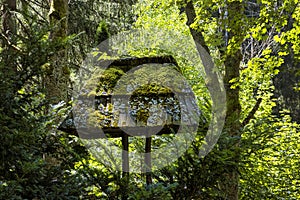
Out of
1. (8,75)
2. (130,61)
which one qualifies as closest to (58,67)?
(130,61)

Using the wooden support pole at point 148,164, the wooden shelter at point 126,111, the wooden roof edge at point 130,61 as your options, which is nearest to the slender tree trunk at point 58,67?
the wooden roof edge at point 130,61

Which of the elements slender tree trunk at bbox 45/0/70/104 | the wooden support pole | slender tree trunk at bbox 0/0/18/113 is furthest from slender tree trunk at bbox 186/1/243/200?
slender tree trunk at bbox 45/0/70/104

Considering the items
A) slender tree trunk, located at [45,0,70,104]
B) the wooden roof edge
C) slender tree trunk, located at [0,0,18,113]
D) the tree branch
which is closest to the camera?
slender tree trunk, located at [0,0,18,113]

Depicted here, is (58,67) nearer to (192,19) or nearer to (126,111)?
(192,19)

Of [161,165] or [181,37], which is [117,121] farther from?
[181,37]

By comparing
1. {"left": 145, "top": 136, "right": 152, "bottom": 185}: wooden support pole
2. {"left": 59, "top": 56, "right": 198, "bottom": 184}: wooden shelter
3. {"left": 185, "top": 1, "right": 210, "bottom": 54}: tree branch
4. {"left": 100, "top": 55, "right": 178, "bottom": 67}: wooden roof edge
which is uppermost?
{"left": 185, "top": 1, "right": 210, "bottom": 54}: tree branch

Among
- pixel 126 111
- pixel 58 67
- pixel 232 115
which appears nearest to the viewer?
pixel 126 111

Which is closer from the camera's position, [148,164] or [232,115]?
[148,164]

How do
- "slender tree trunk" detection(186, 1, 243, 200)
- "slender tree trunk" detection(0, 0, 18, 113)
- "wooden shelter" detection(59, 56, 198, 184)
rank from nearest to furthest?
"slender tree trunk" detection(0, 0, 18, 113), "wooden shelter" detection(59, 56, 198, 184), "slender tree trunk" detection(186, 1, 243, 200)

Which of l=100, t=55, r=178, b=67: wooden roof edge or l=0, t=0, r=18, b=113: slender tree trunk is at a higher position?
l=100, t=55, r=178, b=67: wooden roof edge

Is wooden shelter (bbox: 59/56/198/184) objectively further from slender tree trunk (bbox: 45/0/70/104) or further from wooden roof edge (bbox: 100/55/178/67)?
slender tree trunk (bbox: 45/0/70/104)

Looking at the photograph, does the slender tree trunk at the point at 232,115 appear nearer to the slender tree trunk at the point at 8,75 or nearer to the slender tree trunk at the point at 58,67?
the slender tree trunk at the point at 8,75

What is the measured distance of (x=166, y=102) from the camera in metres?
2.97

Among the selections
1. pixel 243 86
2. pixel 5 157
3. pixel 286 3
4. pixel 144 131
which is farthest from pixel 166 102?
pixel 243 86
